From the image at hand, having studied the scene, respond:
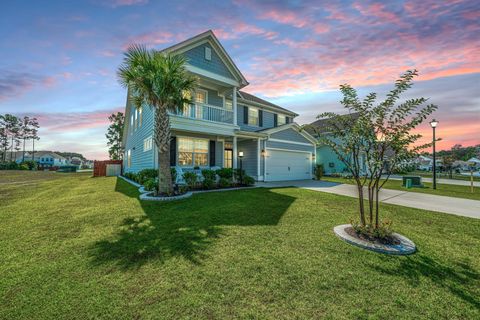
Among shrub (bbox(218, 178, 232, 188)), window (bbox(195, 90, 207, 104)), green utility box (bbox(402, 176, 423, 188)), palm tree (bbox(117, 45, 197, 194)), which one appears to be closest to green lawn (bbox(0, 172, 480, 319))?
palm tree (bbox(117, 45, 197, 194))

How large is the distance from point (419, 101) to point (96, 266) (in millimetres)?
6041

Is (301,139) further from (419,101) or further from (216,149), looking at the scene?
(419,101)

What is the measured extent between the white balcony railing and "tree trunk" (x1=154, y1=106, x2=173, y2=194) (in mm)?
2348

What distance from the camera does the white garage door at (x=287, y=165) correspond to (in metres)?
14.5

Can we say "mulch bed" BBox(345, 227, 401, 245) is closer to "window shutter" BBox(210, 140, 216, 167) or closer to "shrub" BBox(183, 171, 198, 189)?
"shrub" BBox(183, 171, 198, 189)

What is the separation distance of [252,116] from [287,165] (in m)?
5.09

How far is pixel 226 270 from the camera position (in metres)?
2.75

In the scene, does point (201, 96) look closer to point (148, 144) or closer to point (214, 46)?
point (214, 46)

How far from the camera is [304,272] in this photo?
271 cm

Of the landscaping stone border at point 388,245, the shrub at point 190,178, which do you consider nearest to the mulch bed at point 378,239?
the landscaping stone border at point 388,245

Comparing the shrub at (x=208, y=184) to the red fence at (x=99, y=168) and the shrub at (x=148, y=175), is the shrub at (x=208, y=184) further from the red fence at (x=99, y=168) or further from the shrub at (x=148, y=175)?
the red fence at (x=99, y=168)

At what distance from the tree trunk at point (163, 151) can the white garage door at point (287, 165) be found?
810 centimetres

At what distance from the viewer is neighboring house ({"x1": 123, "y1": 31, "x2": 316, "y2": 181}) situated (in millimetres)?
11039

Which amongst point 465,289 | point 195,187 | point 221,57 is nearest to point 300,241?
point 465,289
